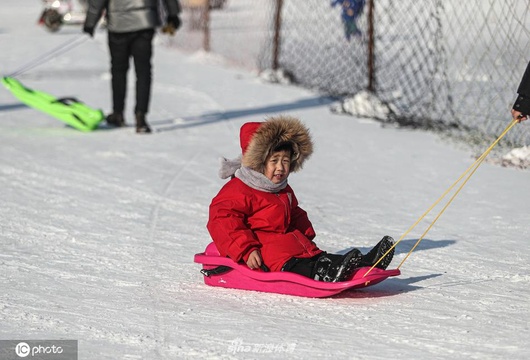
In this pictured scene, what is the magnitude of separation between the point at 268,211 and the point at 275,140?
0.27m

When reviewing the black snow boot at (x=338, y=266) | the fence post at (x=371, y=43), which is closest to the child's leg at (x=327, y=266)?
the black snow boot at (x=338, y=266)

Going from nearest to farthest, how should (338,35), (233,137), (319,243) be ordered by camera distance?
1. (319,243)
2. (233,137)
3. (338,35)

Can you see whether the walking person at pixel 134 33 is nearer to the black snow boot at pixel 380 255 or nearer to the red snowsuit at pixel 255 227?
the red snowsuit at pixel 255 227

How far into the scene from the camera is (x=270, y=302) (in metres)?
3.72

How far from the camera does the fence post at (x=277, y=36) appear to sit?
11156 mm

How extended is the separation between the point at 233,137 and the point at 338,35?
135 inches

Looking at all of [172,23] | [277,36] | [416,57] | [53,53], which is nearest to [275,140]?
[172,23]

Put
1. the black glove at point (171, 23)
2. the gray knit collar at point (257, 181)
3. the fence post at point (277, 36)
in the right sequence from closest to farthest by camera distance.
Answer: the gray knit collar at point (257, 181)
the black glove at point (171, 23)
the fence post at point (277, 36)

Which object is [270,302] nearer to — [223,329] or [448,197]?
[223,329]

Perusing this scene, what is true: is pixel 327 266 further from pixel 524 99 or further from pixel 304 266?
pixel 524 99

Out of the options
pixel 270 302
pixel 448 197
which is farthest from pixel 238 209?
pixel 448 197

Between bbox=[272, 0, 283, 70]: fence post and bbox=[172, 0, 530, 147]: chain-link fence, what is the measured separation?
1cm

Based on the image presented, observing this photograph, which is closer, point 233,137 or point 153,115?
point 233,137

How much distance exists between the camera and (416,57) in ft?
29.7
